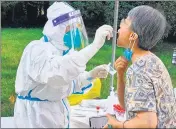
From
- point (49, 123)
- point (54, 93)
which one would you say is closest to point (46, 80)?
point (54, 93)

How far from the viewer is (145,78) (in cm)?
124

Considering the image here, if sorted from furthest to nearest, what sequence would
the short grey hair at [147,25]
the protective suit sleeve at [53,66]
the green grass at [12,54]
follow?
the green grass at [12,54]
the protective suit sleeve at [53,66]
the short grey hair at [147,25]

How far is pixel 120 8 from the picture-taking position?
205 cm

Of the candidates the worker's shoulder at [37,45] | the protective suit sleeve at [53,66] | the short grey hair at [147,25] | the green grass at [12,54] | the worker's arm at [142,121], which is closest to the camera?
the worker's arm at [142,121]

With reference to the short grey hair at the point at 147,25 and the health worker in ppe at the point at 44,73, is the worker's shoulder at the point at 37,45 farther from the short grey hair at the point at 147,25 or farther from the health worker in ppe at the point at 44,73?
the short grey hair at the point at 147,25

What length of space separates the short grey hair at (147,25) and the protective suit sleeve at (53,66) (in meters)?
0.30

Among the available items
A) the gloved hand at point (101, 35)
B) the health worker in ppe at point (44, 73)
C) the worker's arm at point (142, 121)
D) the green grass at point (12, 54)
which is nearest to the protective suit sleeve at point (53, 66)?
the health worker in ppe at point (44, 73)

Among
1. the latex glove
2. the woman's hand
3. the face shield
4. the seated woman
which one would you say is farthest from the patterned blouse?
the face shield

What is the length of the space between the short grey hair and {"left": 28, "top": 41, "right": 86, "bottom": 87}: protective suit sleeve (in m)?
0.30

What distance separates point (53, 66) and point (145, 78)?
0.44m

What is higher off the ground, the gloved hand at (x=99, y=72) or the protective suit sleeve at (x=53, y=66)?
the protective suit sleeve at (x=53, y=66)

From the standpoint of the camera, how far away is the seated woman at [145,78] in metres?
1.22

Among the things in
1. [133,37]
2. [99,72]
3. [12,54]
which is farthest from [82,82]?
[133,37]

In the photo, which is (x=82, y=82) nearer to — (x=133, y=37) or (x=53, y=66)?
(x=53, y=66)
